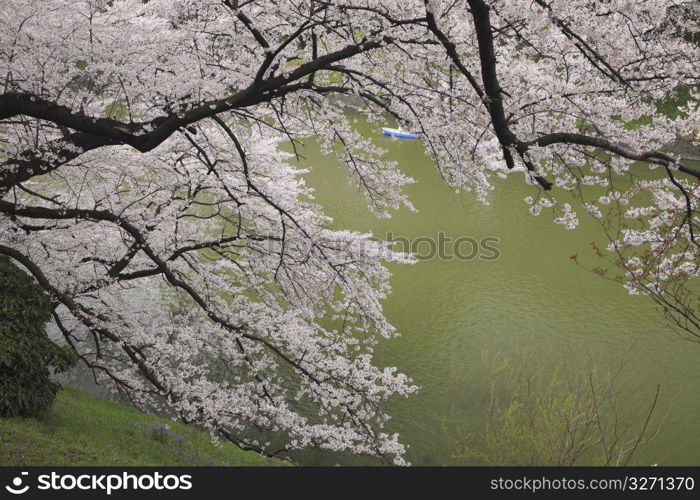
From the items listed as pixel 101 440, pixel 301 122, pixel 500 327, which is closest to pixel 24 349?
pixel 101 440

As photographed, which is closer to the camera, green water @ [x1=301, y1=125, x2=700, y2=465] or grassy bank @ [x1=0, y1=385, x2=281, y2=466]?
grassy bank @ [x1=0, y1=385, x2=281, y2=466]

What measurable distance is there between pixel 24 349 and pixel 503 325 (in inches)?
259

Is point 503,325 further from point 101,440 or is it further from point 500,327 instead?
point 101,440

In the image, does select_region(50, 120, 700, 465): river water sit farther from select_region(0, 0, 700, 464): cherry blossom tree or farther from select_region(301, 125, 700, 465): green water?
select_region(0, 0, 700, 464): cherry blossom tree

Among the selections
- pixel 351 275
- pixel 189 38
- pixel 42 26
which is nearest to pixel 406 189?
pixel 351 275

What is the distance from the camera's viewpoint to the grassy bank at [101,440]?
127 inches

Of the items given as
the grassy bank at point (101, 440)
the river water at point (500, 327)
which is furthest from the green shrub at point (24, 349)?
the river water at point (500, 327)

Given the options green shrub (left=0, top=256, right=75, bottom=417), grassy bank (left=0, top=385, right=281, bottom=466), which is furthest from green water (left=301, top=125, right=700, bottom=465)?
green shrub (left=0, top=256, right=75, bottom=417)

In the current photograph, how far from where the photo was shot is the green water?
641 cm

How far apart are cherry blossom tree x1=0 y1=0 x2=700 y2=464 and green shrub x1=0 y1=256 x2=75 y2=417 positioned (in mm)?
344

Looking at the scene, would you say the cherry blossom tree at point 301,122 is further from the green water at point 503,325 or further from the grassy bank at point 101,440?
the green water at point 503,325

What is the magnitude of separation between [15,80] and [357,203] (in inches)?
344

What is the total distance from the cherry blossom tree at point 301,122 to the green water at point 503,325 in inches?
45.5

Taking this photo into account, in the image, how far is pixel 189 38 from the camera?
16.3ft
